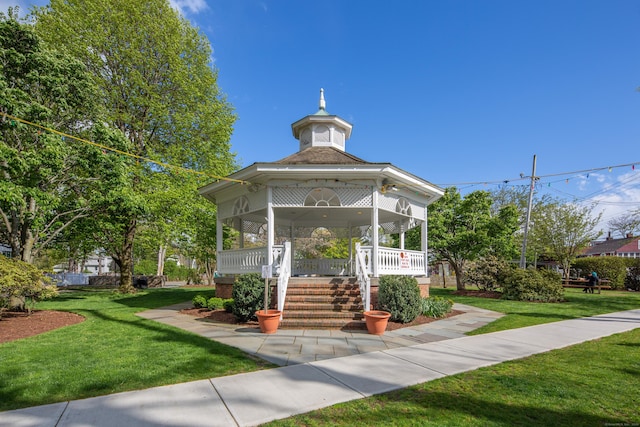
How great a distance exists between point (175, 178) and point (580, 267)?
30130 mm

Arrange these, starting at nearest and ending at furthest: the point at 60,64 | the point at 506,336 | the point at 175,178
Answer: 1. the point at 506,336
2. the point at 60,64
3. the point at 175,178

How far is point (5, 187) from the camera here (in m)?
8.69

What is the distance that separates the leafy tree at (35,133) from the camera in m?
9.45

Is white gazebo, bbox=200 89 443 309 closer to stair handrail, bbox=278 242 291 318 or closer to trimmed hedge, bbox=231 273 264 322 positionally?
stair handrail, bbox=278 242 291 318

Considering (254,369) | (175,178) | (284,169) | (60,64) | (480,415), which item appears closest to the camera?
(480,415)

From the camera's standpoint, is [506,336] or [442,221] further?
[442,221]

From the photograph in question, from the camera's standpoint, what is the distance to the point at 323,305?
853 cm

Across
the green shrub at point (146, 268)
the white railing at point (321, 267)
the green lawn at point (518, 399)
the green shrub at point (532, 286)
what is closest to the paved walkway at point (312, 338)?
the green lawn at point (518, 399)

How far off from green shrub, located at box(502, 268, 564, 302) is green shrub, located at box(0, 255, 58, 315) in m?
17.0

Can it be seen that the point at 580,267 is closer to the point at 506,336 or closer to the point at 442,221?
the point at 442,221

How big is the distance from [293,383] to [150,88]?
17.2m

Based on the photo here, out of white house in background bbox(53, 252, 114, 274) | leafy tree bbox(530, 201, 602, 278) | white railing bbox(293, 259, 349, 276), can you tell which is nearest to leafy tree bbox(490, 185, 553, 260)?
leafy tree bbox(530, 201, 602, 278)

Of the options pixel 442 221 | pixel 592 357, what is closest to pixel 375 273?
pixel 592 357

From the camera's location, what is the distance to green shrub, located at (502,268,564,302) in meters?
13.8
